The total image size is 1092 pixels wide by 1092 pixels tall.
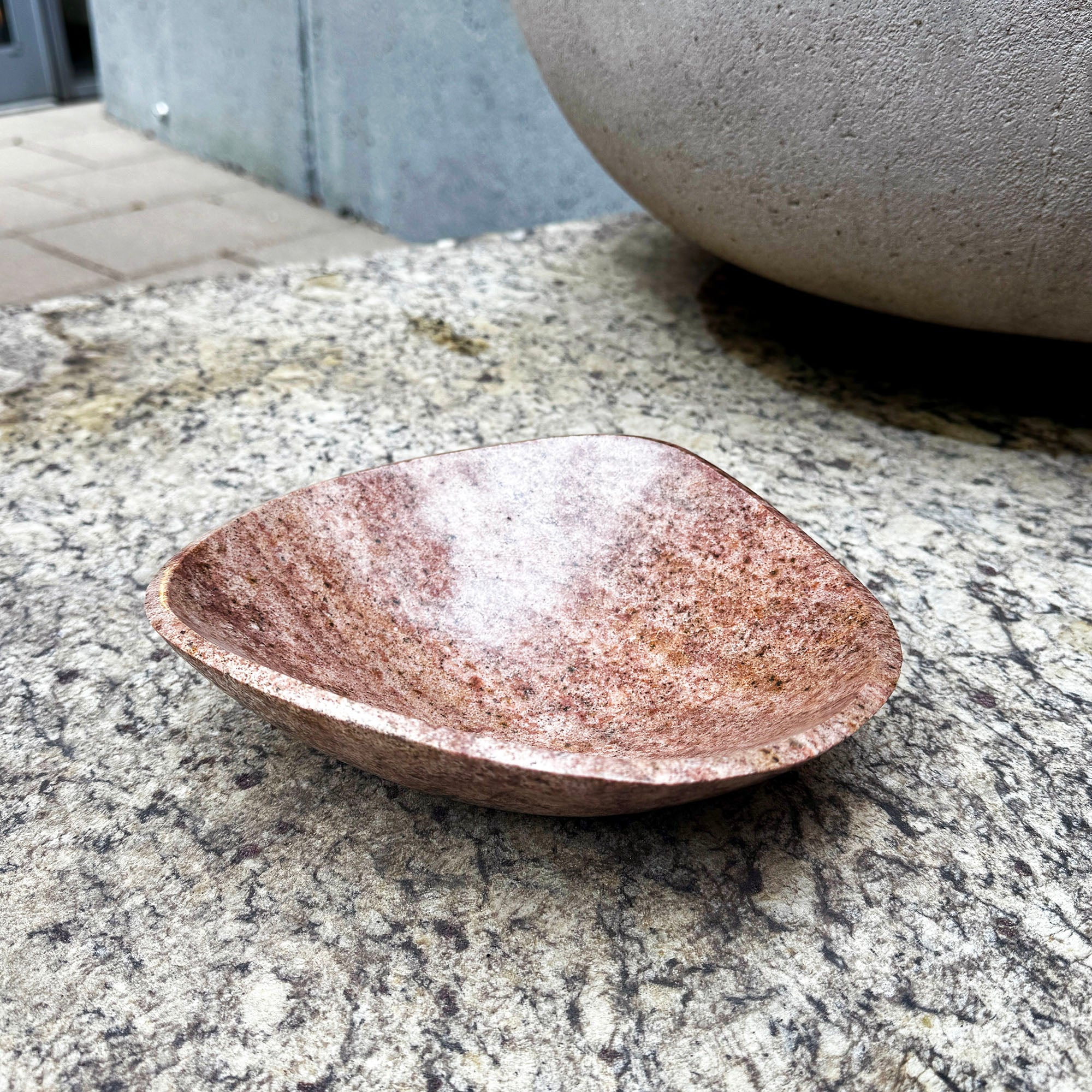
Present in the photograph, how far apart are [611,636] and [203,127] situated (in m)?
3.75

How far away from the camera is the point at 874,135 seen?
1.16m

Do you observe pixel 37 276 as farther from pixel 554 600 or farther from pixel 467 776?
pixel 467 776

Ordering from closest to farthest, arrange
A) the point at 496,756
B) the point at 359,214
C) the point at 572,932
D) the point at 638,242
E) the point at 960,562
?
the point at 496,756, the point at 572,932, the point at 960,562, the point at 638,242, the point at 359,214

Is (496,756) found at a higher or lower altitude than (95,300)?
higher

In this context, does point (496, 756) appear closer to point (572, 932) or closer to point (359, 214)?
point (572, 932)

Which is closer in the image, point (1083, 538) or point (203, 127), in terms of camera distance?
point (1083, 538)

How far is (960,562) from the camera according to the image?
1.15 m

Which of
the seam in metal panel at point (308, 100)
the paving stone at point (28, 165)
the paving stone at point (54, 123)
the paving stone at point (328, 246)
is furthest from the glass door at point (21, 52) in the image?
the paving stone at point (328, 246)

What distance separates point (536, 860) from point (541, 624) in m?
0.25

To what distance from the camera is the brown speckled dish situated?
2.16 feet

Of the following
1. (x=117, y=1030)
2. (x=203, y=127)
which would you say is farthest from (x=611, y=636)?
(x=203, y=127)

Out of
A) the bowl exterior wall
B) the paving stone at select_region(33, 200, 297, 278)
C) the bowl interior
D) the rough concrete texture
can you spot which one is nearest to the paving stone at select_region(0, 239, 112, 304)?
the paving stone at select_region(33, 200, 297, 278)

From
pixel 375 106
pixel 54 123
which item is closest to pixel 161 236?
pixel 375 106

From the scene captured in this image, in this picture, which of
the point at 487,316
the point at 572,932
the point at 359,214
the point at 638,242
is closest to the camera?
the point at 572,932
